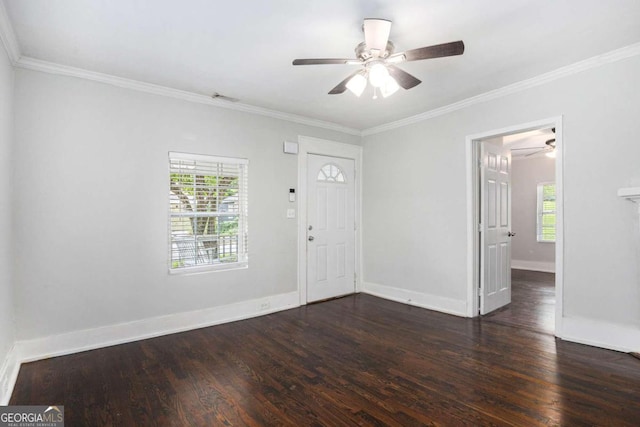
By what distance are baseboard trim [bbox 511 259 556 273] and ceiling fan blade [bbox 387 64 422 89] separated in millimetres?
6441

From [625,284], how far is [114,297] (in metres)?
4.68

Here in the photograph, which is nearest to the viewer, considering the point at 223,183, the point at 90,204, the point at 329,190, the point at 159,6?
the point at 159,6

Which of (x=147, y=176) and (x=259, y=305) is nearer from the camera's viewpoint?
(x=147, y=176)

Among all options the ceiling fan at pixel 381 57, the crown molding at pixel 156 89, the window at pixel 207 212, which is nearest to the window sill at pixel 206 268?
the window at pixel 207 212

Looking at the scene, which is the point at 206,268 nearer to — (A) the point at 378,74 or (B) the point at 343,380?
(B) the point at 343,380

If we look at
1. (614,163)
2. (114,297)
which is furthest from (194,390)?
(614,163)

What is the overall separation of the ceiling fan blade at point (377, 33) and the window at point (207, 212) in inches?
91.0

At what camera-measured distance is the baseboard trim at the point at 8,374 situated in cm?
223

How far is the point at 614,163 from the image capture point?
2.96m

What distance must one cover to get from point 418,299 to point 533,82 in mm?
2877

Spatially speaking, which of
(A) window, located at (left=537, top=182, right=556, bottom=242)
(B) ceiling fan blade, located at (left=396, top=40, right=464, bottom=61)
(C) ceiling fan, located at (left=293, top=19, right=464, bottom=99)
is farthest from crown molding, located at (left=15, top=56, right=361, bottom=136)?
(A) window, located at (left=537, top=182, right=556, bottom=242)

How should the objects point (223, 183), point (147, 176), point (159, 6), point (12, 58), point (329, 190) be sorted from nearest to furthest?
point (159, 6)
point (12, 58)
point (147, 176)
point (223, 183)
point (329, 190)

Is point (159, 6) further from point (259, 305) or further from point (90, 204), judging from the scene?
point (259, 305)

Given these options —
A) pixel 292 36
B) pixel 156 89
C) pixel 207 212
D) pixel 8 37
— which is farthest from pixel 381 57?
pixel 8 37
